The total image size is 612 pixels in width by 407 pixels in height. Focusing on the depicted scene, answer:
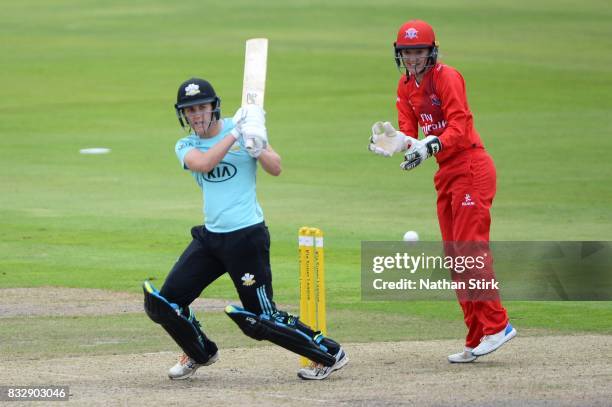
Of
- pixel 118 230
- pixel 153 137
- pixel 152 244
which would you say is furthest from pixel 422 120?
pixel 153 137

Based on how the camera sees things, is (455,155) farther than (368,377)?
Yes

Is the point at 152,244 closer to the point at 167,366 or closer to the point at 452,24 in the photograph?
the point at 167,366

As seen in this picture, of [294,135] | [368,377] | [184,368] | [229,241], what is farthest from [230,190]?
[294,135]

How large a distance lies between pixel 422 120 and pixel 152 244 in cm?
726

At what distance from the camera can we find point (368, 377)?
8602 mm

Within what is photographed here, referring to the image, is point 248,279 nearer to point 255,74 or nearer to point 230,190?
point 230,190

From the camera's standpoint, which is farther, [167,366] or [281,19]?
[281,19]

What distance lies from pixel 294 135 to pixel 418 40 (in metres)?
19.7

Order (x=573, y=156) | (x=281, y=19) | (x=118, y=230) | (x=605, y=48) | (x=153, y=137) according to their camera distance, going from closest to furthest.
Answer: (x=118, y=230)
(x=573, y=156)
(x=153, y=137)
(x=605, y=48)
(x=281, y=19)

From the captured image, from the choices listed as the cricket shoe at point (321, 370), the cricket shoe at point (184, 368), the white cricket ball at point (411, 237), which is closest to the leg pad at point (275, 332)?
the cricket shoe at point (321, 370)

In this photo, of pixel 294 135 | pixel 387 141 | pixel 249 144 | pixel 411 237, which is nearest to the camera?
pixel 249 144

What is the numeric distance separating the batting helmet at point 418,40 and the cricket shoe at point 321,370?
7.12 feet

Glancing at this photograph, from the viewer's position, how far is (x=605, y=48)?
4375 centimetres

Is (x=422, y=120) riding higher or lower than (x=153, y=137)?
higher
